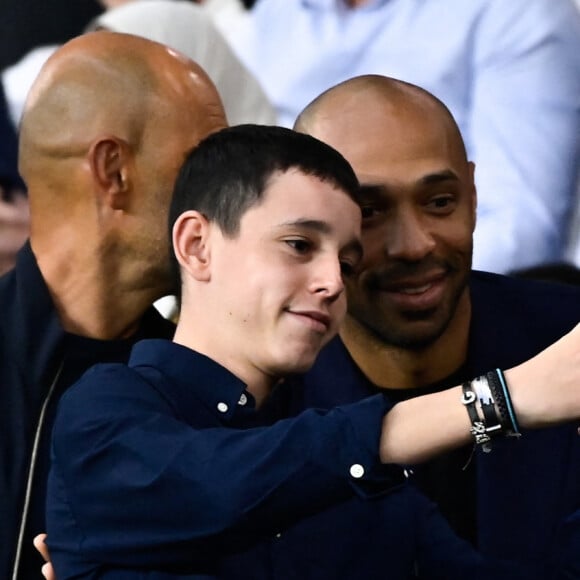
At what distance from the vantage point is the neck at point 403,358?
1537 millimetres

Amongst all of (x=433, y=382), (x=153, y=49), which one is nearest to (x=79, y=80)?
(x=153, y=49)

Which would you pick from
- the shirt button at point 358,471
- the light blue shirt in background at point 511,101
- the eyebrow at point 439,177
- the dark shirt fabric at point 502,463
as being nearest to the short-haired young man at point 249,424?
the shirt button at point 358,471

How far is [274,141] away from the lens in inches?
46.3

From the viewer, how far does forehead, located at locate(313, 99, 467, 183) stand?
1501 millimetres

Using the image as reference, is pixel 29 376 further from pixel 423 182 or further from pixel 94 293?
pixel 423 182

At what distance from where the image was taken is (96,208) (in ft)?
5.31

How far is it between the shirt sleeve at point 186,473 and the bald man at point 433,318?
0.40 m

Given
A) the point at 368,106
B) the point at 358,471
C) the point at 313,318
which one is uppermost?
the point at 368,106

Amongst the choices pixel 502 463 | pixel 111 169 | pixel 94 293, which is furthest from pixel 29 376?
pixel 502 463

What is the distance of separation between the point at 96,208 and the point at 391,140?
0.33 m

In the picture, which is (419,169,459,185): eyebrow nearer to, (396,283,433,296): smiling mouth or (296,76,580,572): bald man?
(296,76,580,572): bald man

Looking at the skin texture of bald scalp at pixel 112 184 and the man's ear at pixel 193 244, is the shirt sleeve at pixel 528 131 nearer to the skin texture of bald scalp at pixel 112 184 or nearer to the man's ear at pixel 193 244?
the skin texture of bald scalp at pixel 112 184

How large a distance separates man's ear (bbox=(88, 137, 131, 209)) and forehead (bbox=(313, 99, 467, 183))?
21cm

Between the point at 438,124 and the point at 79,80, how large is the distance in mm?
414
